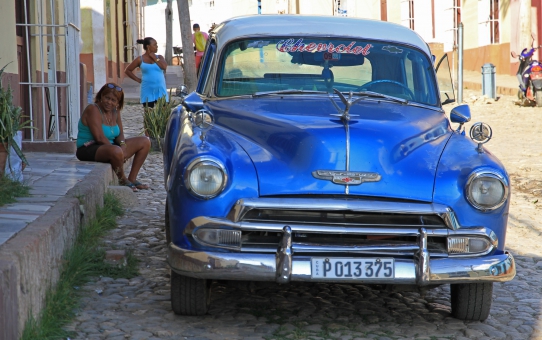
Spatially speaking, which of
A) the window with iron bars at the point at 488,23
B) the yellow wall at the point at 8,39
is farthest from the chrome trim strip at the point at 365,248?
the window with iron bars at the point at 488,23

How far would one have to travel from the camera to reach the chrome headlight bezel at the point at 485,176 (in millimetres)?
3924

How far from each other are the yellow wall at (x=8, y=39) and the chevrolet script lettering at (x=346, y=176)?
482cm

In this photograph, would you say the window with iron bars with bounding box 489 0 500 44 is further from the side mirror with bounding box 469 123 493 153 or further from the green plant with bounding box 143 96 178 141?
the side mirror with bounding box 469 123 493 153

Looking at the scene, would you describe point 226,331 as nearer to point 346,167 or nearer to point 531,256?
point 346,167

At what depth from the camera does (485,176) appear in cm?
395

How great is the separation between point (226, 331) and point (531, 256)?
295 centimetres

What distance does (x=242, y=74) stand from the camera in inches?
203

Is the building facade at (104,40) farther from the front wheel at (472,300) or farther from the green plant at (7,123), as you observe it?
the front wheel at (472,300)

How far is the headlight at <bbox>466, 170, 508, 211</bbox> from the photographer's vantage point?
12.9 ft

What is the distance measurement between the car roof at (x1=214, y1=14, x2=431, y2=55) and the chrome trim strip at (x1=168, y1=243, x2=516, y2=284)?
6.35ft

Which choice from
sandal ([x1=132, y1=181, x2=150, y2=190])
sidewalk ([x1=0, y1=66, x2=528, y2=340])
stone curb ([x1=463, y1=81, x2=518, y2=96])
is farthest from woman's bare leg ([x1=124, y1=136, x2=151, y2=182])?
stone curb ([x1=463, y1=81, x2=518, y2=96])

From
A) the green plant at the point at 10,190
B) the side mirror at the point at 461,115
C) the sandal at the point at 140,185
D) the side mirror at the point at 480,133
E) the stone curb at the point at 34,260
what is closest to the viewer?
the stone curb at the point at 34,260

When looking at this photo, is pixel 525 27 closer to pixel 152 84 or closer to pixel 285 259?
Answer: pixel 152 84

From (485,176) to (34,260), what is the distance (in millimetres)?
2166
